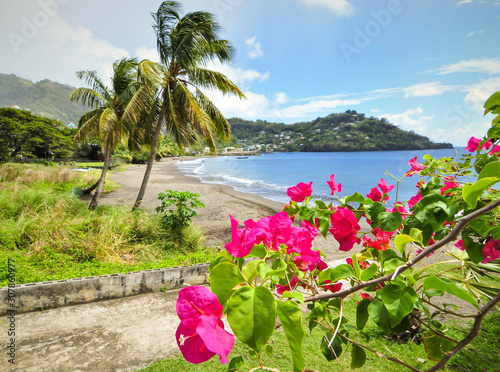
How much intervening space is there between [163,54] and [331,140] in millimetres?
82906

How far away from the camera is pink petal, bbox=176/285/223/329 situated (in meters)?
Answer: 0.44

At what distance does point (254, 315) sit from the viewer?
36 cm

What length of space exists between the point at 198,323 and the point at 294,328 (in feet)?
0.58

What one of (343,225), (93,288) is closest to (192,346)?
(343,225)

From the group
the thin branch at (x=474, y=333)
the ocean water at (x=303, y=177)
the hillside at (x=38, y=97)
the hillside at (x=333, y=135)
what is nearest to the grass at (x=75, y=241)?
the thin branch at (x=474, y=333)

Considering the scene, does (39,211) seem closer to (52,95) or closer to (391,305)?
(391,305)

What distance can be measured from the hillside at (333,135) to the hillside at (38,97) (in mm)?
112642

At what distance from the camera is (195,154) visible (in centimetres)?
8688

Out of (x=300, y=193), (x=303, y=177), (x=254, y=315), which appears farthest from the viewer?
(x=303, y=177)

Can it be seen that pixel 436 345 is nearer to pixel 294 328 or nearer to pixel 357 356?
pixel 357 356

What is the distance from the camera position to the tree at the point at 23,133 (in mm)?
20906

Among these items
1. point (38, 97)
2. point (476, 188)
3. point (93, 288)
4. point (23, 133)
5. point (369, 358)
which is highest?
point (38, 97)

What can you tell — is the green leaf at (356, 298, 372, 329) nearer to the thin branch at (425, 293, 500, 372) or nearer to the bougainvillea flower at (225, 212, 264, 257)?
the thin branch at (425, 293, 500, 372)

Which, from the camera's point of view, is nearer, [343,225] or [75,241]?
[343,225]
